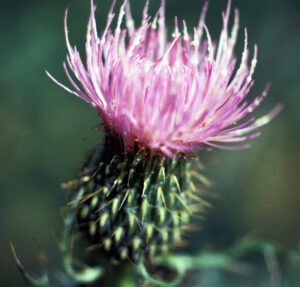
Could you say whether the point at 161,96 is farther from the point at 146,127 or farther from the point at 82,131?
the point at 82,131

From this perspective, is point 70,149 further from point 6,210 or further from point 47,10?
point 47,10

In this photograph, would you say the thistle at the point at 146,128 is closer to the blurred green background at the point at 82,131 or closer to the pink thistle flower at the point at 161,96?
the pink thistle flower at the point at 161,96

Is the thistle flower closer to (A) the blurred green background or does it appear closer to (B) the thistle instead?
(B) the thistle

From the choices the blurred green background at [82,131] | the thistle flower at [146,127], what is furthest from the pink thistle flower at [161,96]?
the blurred green background at [82,131]

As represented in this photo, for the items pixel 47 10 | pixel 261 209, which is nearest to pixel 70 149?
pixel 47 10

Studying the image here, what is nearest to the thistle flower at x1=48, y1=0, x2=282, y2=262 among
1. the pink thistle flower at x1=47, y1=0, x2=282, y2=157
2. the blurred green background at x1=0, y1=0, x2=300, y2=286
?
the pink thistle flower at x1=47, y1=0, x2=282, y2=157

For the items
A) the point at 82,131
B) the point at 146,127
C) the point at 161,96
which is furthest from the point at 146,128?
the point at 82,131

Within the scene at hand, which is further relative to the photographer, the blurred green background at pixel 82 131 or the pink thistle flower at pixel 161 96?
the blurred green background at pixel 82 131
